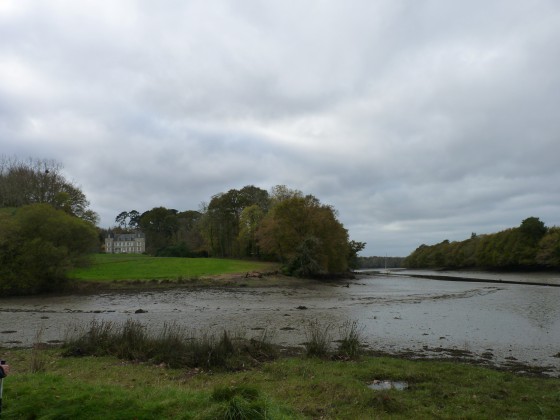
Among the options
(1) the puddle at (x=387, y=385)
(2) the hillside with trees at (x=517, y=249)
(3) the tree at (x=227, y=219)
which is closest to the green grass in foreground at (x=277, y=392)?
(1) the puddle at (x=387, y=385)

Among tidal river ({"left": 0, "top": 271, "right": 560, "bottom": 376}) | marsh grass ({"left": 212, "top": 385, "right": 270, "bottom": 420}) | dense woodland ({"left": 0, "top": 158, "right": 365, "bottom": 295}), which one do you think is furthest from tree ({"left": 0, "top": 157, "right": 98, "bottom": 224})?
marsh grass ({"left": 212, "top": 385, "right": 270, "bottom": 420})

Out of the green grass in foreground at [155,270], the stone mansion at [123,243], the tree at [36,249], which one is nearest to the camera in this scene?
the tree at [36,249]

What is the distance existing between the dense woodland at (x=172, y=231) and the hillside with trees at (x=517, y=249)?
36619 millimetres

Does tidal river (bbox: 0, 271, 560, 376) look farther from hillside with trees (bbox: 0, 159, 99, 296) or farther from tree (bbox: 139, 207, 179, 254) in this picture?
tree (bbox: 139, 207, 179, 254)

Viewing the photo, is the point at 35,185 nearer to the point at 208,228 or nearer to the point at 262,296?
the point at 208,228

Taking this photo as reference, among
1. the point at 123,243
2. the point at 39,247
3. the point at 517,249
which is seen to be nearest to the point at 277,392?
the point at 39,247

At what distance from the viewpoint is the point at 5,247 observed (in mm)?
41469

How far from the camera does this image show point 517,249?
102750 mm

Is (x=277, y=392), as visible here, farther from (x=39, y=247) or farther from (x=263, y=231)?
(x=263, y=231)

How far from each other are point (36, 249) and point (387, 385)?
40720 millimetres

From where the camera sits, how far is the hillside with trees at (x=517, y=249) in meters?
92.3

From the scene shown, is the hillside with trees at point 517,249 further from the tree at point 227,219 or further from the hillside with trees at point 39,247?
the hillside with trees at point 39,247

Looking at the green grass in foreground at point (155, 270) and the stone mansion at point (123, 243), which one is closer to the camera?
the green grass in foreground at point (155, 270)

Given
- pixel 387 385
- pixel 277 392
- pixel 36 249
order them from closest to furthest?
1. pixel 277 392
2. pixel 387 385
3. pixel 36 249
